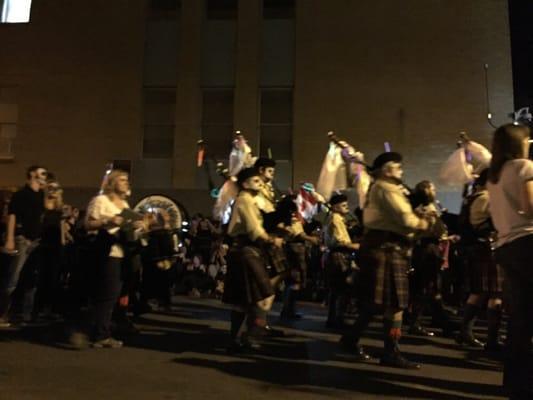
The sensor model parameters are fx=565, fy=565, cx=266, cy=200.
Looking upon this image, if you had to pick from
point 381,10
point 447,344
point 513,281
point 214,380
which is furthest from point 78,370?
point 381,10

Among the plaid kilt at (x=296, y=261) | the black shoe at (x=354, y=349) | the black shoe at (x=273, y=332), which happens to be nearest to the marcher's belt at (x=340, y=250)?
the plaid kilt at (x=296, y=261)

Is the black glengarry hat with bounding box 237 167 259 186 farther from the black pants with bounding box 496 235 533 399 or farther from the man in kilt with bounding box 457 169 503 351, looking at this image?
the black pants with bounding box 496 235 533 399

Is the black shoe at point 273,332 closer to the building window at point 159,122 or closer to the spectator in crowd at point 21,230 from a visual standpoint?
the spectator in crowd at point 21,230

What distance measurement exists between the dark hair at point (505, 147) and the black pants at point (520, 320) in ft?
1.69

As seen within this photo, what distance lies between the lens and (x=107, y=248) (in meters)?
5.71

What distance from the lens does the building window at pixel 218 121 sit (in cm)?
1625

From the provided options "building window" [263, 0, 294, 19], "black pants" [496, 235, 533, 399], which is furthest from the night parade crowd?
"building window" [263, 0, 294, 19]

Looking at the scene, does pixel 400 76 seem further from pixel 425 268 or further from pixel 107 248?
pixel 107 248

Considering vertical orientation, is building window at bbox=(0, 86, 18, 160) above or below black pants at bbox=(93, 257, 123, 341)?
above

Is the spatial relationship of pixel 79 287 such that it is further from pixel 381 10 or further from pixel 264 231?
pixel 381 10

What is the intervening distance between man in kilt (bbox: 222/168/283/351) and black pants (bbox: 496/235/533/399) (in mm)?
2576

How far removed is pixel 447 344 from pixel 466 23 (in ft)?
38.3

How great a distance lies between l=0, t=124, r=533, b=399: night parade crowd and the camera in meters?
3.74

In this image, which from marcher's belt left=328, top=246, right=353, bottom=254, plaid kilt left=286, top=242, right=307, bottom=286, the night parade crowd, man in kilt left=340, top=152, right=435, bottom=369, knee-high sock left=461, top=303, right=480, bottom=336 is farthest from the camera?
plaid kilt left=286, top=242, right=307, bottom=286
